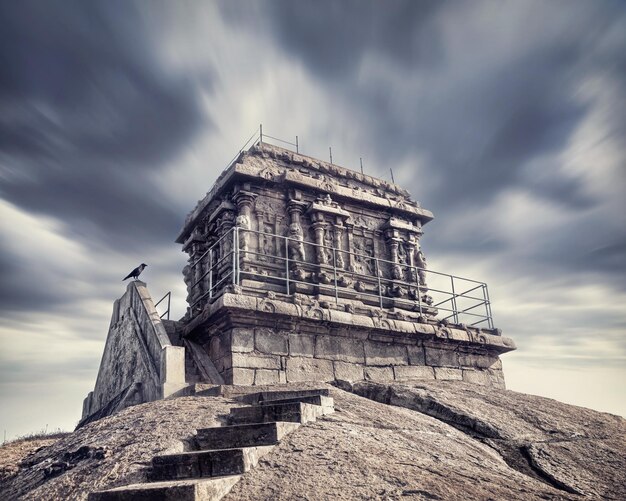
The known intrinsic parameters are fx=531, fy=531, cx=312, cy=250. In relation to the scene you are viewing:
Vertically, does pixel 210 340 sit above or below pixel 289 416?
above

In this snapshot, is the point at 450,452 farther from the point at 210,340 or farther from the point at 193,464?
the point at 210,340

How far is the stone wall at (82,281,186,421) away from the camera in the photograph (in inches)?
301

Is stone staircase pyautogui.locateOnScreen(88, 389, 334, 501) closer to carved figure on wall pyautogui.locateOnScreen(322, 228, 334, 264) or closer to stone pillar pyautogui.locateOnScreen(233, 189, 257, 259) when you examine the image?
stone pillar pyautogui.locateOnScreen(233, 189, 257, 259)

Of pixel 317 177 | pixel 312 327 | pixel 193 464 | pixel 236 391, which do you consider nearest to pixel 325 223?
pixel 317 177

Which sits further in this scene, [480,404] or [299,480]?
[480,404]

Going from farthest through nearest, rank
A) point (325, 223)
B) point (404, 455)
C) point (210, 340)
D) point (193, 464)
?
point (325, 223) → point (210, 340) → point (404, 455) → point (193, 464)

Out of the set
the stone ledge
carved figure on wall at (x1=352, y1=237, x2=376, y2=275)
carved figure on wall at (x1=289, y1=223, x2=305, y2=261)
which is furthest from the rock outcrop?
carved figure on wall at (x1=352, y1=237, x2=376, y2=275)

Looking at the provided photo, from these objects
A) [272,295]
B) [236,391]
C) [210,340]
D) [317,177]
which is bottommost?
[236,391]

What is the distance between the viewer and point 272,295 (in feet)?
32.1

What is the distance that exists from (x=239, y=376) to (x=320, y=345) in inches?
67.2

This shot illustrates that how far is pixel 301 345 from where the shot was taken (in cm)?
910

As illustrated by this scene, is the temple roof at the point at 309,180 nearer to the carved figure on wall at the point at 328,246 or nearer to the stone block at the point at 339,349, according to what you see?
the carved figure on wall at the point at 328,246

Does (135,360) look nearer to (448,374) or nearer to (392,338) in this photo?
(392,338)

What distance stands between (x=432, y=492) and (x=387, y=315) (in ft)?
25.1
